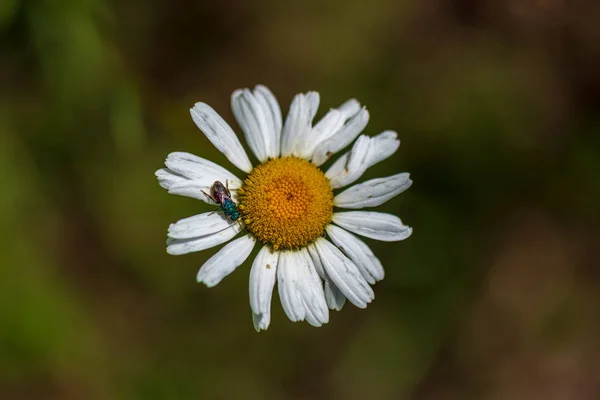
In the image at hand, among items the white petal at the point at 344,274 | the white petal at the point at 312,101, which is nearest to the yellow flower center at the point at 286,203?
the white petal at the point at 344,274

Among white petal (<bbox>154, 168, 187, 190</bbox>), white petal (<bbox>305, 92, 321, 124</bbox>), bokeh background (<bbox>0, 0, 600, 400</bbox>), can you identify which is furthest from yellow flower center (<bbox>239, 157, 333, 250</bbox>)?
A: bokeh background (<bbox>0, 0, 600, 400</bbox>)

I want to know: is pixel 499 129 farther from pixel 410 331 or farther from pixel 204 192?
pixel 204 192

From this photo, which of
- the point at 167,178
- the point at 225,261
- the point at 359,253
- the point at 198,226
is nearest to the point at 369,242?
the point at 359,253

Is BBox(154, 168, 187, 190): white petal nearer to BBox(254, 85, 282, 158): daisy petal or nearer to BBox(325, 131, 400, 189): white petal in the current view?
BBox(254, 85, 282, 158): daisy petal

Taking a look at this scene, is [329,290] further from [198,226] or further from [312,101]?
[312,101]

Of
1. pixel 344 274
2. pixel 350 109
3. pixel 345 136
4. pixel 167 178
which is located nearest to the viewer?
pixel 167 178

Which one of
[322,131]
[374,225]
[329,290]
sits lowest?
[329,290]
